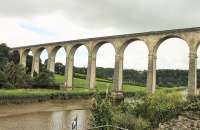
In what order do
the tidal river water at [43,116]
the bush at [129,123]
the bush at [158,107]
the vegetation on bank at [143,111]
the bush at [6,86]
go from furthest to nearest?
the bush at [6,86] < the tidal river water at [43,116] < the bush at [158,107] < the bush at [129,123] < the vegetation on bank at [143,111]

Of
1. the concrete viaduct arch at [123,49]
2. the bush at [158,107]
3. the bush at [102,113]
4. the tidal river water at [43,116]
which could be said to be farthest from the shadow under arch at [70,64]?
the bush at [102,113]

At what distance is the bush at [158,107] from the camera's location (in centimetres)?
1625

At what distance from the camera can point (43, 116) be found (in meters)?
24.1

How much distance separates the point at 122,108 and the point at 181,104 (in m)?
3.15

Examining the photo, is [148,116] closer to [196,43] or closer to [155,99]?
[155,99]

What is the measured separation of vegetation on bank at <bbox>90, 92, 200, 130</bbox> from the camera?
1331 cm

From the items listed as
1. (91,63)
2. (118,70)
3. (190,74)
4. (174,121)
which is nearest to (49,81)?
(91,63)

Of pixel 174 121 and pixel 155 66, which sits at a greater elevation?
pixel 155 66

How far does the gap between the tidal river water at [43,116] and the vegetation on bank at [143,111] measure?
3290 mm

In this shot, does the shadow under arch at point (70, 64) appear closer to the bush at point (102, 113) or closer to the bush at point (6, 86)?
the bush at point (6, 86)

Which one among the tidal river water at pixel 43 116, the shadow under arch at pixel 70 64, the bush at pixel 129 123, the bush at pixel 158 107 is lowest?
the tidal river water at pixel 43 116

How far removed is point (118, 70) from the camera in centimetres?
3678

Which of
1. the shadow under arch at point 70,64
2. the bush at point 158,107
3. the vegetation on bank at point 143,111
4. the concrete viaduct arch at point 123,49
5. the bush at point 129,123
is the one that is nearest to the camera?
the vegetation on bank at point 143,111

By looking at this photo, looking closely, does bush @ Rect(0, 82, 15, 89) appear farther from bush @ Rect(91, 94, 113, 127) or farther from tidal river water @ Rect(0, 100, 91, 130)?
bush @ Rect(91, 94, 113, 127)
